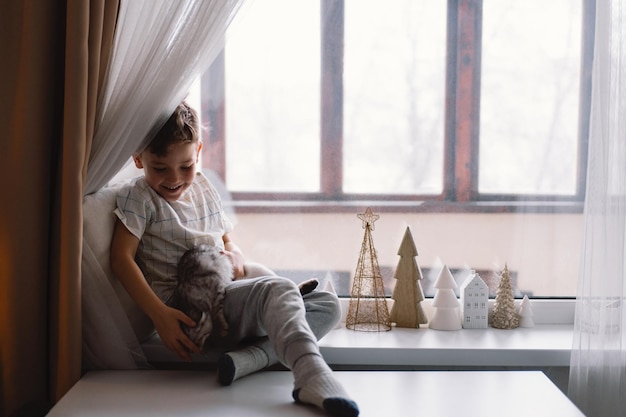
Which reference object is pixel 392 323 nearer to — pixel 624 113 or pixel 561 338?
pixel 561 338

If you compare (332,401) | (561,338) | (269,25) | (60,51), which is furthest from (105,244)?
(561,338)

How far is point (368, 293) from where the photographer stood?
1.95 meters

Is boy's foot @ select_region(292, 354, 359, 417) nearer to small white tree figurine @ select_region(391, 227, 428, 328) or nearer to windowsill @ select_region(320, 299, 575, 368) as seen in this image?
windowsill @ select_region(320, 299, 575, 368)

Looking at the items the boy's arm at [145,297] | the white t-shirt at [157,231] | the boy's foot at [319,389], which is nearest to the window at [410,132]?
the white t-shirt at [157,231]

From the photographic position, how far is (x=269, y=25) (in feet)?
6.65

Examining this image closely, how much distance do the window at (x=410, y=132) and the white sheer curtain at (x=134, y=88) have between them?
0.41m

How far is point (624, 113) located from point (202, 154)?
1.16 metres

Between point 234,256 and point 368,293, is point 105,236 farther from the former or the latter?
point 368,293

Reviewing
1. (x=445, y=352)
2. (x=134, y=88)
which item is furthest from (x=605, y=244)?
(x=134, y=88)

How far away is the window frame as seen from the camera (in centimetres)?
201

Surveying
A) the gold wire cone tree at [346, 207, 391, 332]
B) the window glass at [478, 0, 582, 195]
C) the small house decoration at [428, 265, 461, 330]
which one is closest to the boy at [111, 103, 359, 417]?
the gold wire cone tree at [346, 207, 391, 332]

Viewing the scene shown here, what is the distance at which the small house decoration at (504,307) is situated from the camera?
6.38ft

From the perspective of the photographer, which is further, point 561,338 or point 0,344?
point 561,338

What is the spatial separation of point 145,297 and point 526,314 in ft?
3.55
